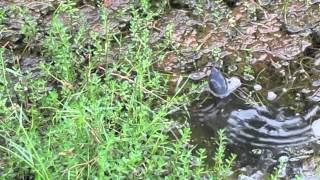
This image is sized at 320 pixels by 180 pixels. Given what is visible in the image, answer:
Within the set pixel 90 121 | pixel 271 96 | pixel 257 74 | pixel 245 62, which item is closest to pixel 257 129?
pixel 271 96

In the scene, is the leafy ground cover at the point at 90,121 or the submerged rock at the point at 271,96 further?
the submerged rock at the point at 271,96

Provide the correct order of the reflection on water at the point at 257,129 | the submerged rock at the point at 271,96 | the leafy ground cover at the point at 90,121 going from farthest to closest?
the submerged rock at the point at 271,96, the reflection on water at the point at 257,129, the leafy ground cover at the point at 90,121

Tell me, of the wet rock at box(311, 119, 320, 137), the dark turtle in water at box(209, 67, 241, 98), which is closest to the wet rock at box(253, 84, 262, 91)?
the dark turtle in water at box(209, 67, 241, 98)

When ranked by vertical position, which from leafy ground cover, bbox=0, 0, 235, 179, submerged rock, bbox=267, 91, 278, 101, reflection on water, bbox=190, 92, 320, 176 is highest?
leafy ground cover, bbox=0, 0, 235, 179

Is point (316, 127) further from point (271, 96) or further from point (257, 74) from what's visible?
point (257, 74)

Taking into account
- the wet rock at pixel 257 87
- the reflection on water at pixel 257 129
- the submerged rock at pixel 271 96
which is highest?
the wet rock at pixel 257 87

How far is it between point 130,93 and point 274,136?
84 centimetres

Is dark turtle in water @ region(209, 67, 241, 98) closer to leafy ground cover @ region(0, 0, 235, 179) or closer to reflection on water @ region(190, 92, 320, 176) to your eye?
reflection on water @ region(190, 92, 320, 176)

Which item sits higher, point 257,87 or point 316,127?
point 257,87

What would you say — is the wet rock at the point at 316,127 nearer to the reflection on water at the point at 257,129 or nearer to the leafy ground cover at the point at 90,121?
the reflection on water at the point at 257,129

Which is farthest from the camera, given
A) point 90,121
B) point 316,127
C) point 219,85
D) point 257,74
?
point 257,74

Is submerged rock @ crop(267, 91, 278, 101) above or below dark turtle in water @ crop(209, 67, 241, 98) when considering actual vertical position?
below

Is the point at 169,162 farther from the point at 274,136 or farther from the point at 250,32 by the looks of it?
the point at 250,32

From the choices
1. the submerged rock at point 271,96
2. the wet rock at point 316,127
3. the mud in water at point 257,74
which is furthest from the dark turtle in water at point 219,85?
the wet rock at point 316,127
